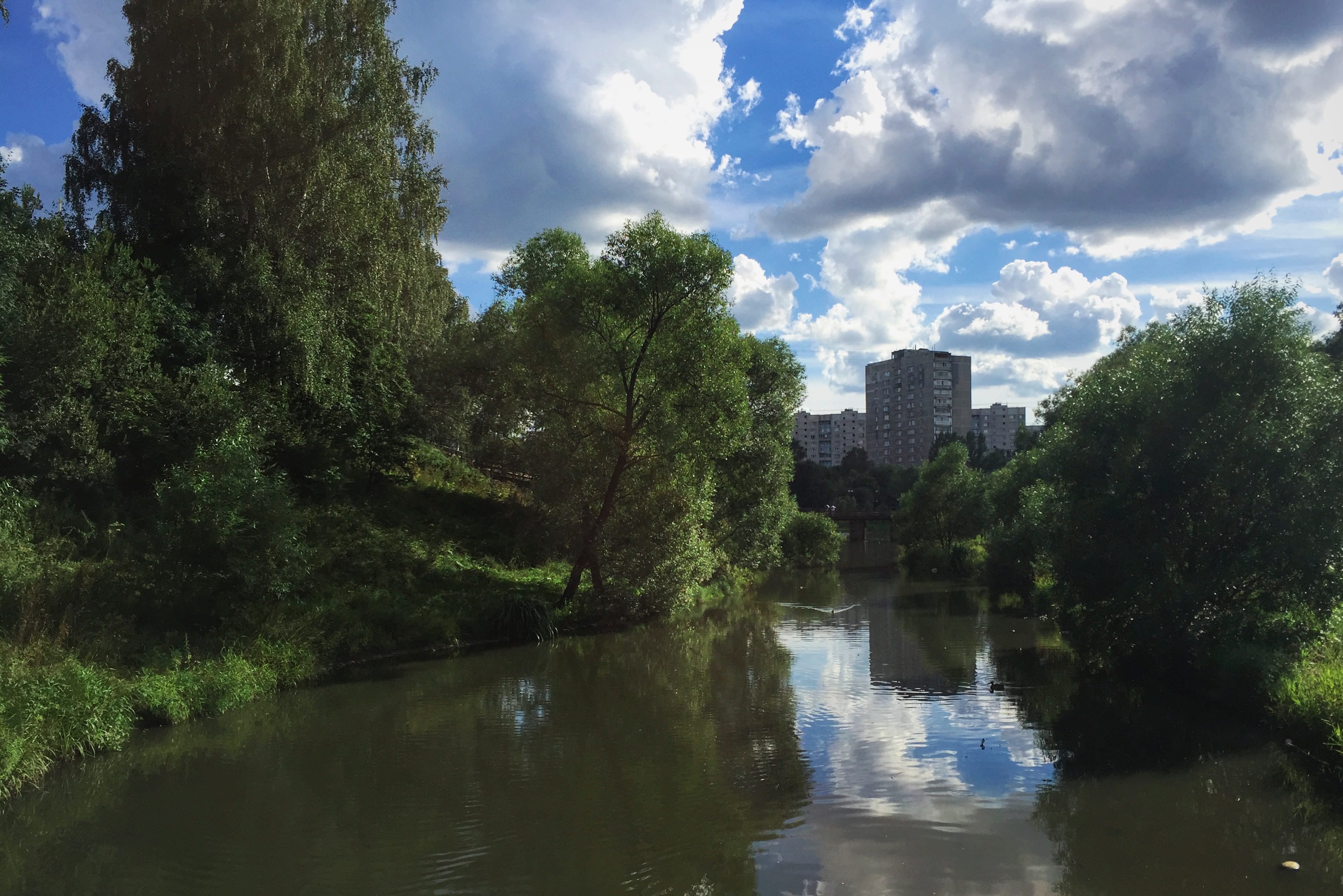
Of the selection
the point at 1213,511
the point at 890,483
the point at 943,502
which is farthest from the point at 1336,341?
the point at 890,483

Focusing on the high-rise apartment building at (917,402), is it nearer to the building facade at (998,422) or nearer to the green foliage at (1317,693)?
the building facade at (998,422)

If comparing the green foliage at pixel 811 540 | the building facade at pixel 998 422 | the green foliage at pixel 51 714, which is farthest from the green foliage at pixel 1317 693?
the building facade at pixel 998 422

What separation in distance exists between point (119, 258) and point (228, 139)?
4.96m

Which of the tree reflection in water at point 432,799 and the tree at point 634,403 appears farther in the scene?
the tree at point 634,403

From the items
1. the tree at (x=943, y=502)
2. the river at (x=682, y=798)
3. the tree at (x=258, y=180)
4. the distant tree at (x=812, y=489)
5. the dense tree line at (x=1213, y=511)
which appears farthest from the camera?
the distant tree at (x=812, y=489)

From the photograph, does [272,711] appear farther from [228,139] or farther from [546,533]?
[228,139]

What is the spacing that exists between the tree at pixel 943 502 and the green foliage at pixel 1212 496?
1362 inches

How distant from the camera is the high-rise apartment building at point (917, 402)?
Answer: 158m

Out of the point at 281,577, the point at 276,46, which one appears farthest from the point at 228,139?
the point at 281,577

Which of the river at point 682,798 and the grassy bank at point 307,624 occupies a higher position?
the grassy bank at point 307,624

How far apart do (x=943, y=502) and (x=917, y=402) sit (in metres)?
111

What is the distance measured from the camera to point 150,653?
613 inches

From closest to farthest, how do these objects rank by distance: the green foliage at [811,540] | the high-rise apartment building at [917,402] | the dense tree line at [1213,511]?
the dense tree line at [1213,511] < the green foliage at [811,540] < the high-rise apartment building at [917,402]

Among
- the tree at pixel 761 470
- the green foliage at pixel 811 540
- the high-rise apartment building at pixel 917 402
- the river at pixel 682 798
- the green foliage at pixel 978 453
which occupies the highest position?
the high-rise apartment building at pixel 917 402
